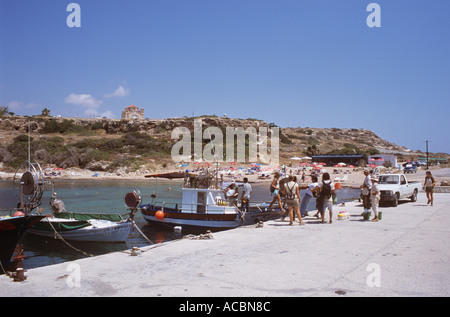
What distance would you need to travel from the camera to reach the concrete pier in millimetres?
6125

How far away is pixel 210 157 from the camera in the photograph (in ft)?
270

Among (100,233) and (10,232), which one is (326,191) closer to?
(10,232)

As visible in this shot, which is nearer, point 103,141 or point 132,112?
point 103,141

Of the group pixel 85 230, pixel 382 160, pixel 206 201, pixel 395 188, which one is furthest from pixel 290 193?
pixel 382 160

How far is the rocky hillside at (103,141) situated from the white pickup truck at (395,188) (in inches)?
2179

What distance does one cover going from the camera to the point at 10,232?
416 inches

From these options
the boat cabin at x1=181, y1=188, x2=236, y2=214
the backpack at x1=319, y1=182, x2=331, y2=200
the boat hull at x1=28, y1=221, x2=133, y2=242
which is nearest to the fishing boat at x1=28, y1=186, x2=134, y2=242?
the boat hull at x1=28, y1=221, x2=133, y2=242

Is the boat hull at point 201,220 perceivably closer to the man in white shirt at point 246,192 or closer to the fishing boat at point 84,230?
the man in white shirt at point 246,192

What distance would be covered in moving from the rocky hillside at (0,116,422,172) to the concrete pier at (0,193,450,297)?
203ft

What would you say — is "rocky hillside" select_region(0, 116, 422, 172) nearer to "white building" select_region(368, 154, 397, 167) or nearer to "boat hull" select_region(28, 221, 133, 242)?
"white building" select_region(368, 154, 397, 167)

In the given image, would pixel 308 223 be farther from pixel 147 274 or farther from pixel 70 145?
pixel 70 145

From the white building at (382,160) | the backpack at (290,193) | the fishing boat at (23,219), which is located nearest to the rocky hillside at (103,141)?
the white building at (382,160)

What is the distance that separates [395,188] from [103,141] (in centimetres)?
7473

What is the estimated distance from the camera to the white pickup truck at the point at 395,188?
59.7 ft
